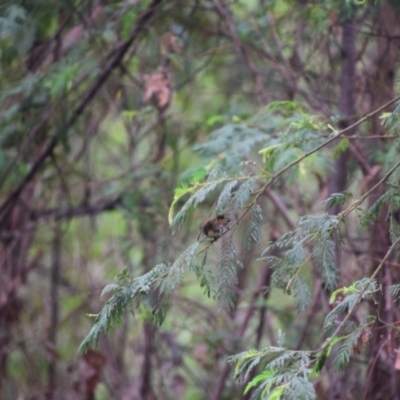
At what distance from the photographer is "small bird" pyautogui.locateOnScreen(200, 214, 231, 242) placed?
1496 mm

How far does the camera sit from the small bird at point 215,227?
150 cm

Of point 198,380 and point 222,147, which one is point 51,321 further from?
point 222,147

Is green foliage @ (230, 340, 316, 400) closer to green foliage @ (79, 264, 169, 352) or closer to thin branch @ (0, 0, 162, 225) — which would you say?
green foliage @ (79, 264, 169, 352)

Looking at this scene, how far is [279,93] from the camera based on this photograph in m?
3.52

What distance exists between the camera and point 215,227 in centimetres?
150

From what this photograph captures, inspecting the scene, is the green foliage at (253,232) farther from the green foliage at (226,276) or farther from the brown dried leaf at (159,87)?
the brown dried leaf at (159,87)

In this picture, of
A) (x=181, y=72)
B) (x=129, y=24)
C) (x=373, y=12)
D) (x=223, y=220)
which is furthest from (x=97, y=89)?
(x=223, y=220)

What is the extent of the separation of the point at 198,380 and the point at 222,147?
5.32 ft

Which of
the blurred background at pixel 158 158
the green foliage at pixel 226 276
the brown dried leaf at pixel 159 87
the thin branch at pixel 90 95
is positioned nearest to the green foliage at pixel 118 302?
the green foliage at pixel 226 276

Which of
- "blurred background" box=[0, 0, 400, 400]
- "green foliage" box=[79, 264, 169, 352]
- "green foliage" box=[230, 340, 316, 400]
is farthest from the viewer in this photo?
"blurred background" box=[0, 0, 400, 400]

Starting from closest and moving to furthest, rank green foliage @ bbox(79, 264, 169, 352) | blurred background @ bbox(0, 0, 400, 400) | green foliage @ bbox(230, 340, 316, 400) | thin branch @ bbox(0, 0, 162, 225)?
green foliage @ bbox(230, 340, 316, 400) → green foliage @ bbox(79, 264, 169, 352) → blurred background @ bbox(0, 0, 400, 400) → thin branch @ bbox(0, 0, 162, 225)

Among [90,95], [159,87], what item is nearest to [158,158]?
[90,95]

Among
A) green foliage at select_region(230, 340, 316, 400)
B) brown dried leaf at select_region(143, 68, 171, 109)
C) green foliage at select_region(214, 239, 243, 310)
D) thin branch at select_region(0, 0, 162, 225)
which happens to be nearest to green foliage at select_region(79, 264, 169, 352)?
green foliage at select_region(214, 239, 243, 310)

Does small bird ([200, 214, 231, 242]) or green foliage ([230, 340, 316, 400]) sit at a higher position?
small bird ([200, 214, 231, 242])
